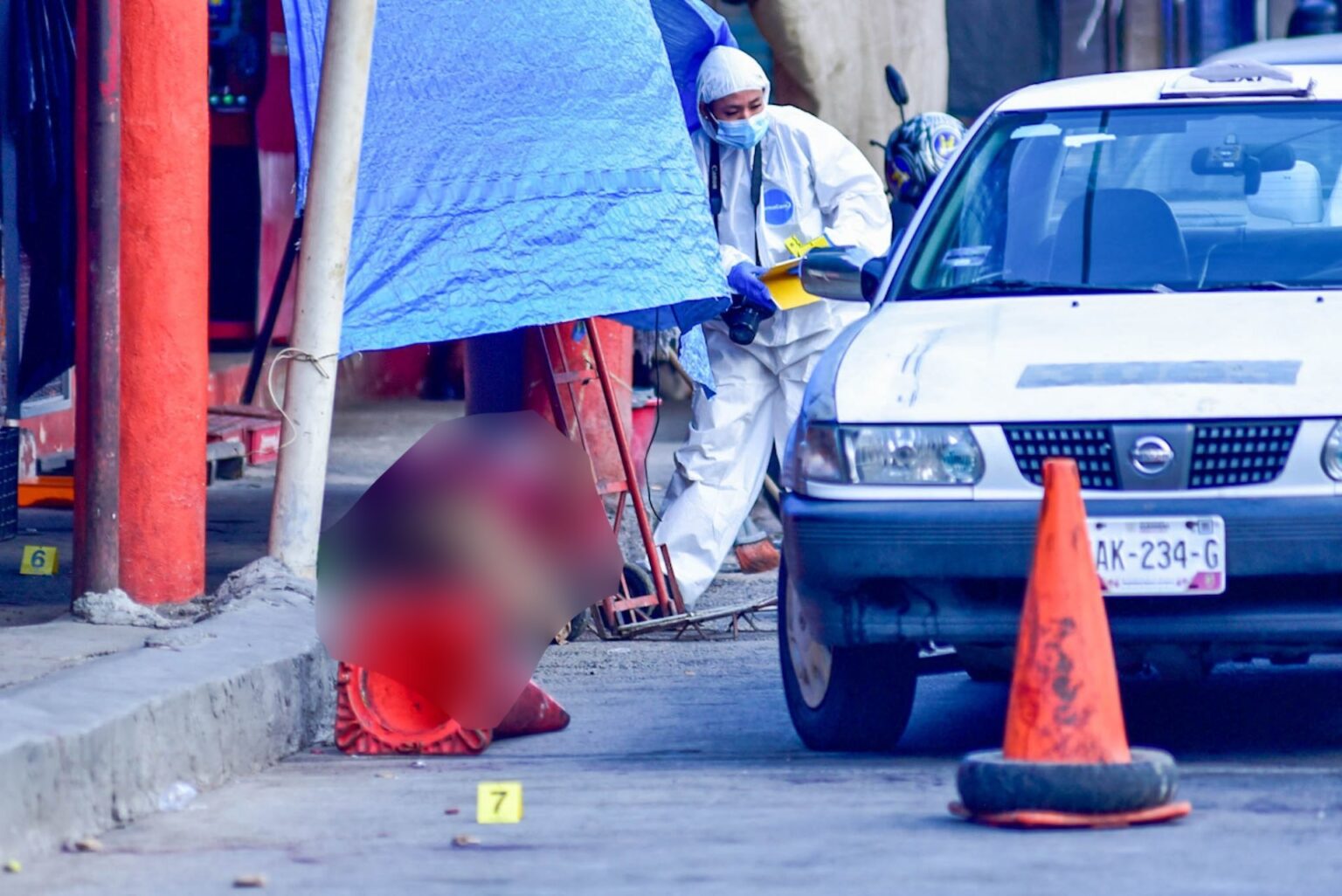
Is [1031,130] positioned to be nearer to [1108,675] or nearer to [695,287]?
[695,287]

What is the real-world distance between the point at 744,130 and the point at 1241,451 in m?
3.68

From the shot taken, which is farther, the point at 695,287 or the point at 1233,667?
the point at 695,287

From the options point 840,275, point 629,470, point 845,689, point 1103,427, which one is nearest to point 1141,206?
point 840,275

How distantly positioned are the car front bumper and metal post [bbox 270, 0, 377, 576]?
6.80ft

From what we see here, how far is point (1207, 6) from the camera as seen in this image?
14641 mm

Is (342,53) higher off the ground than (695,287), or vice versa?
(342,53)

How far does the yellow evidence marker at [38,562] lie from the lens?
7.88 metres

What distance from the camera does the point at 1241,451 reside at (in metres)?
4.70

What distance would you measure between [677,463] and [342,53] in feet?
7.19

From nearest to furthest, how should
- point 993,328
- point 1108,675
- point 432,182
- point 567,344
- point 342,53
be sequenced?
1. point 1108,675
2. point 993,328
3. point 342,53
4. point 432,182
5. point 567,344

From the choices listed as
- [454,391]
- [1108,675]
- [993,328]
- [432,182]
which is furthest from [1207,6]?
[1108,675]

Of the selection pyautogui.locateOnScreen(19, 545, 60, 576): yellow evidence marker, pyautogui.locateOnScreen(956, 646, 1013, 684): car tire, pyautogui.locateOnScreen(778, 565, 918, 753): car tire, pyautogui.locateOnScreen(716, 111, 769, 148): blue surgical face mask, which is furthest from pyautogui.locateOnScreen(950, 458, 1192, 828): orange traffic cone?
pyautogui.locateOnScreen(19, 545, 60, 576): yellow evidence marker

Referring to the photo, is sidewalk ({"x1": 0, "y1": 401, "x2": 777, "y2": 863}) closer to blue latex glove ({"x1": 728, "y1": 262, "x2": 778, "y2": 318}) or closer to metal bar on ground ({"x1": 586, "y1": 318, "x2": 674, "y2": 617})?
metal bar on ground ({"x1": 586, "y1": 318, "x2": 674, "y2": 617})

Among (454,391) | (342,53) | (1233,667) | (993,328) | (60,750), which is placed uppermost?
(342,53)
